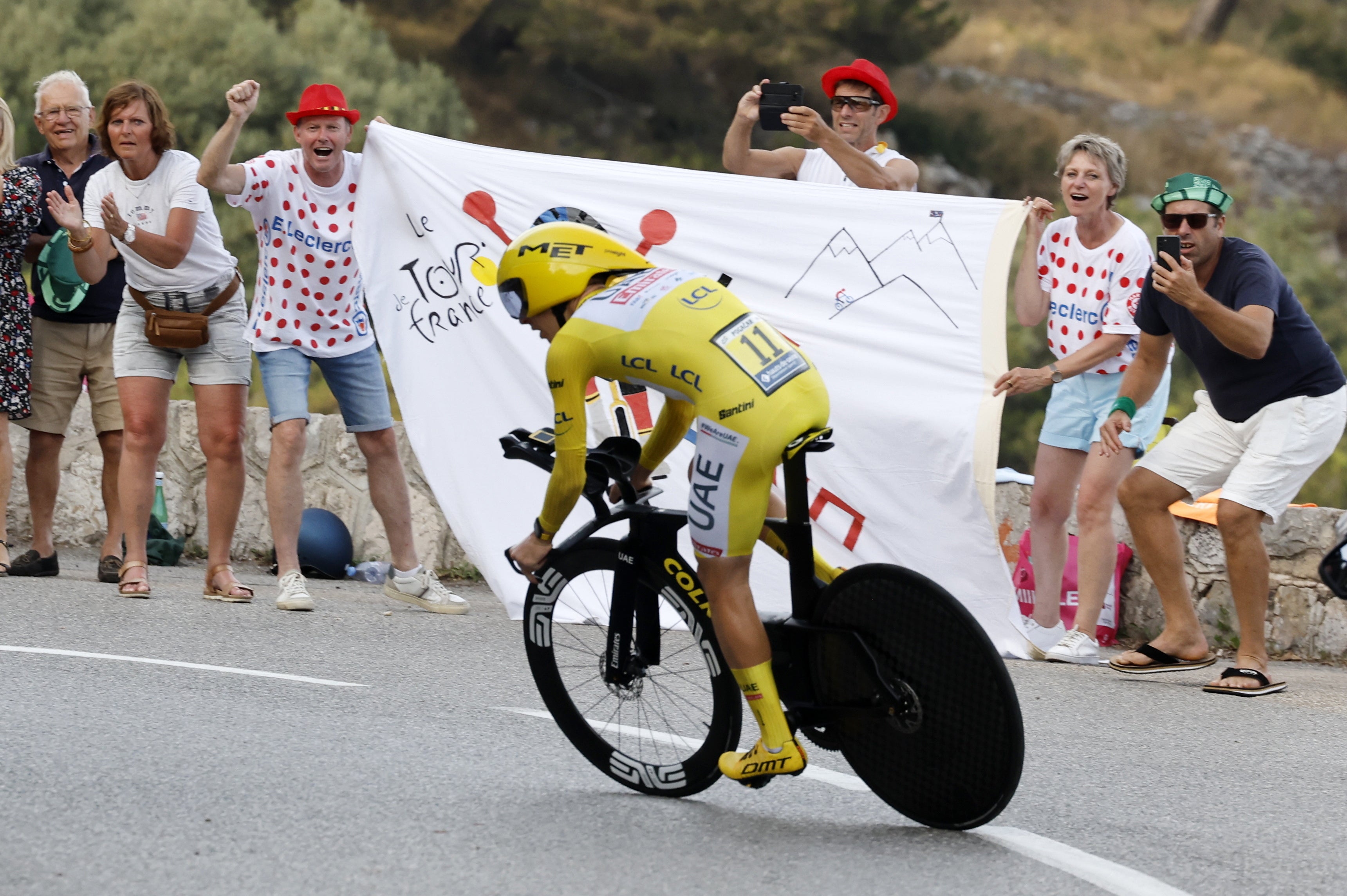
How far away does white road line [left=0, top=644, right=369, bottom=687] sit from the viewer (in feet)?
19.5

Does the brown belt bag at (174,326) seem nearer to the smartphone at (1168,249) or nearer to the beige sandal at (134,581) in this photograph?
the beige sandal at (134,581)

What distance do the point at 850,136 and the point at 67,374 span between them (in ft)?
13.2

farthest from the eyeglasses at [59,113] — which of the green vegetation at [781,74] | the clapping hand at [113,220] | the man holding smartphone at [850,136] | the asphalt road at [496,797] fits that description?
the green vegetation at [781,74]

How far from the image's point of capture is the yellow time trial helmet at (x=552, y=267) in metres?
4.49

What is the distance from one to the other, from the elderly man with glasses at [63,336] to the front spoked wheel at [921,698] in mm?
Answer: 4874

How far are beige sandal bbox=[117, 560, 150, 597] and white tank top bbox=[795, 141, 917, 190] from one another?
3573 millimetres

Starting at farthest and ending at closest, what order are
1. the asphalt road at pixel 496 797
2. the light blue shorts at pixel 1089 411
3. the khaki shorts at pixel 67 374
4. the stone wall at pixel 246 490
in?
the stone wall at pixel 246 490, the khaki shorts at pixel 67 374, the light blue shorts at pixel 1089 411, the asphalt road at pixel 496 797

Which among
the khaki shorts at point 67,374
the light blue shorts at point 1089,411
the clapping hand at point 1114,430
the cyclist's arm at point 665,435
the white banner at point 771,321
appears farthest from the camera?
the khaki shorts at point 67,374

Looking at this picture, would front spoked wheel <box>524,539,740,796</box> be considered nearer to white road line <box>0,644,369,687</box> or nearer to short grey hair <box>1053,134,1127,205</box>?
white road line <box>0,644,369,687</box>

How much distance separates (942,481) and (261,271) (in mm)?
3202

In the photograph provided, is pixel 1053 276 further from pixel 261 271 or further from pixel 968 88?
pixel 968 88

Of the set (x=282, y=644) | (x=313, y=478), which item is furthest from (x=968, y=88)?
(x=282, y=644)

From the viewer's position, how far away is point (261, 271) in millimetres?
7516

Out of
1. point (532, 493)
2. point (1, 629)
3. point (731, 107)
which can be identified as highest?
point (731, 107)
